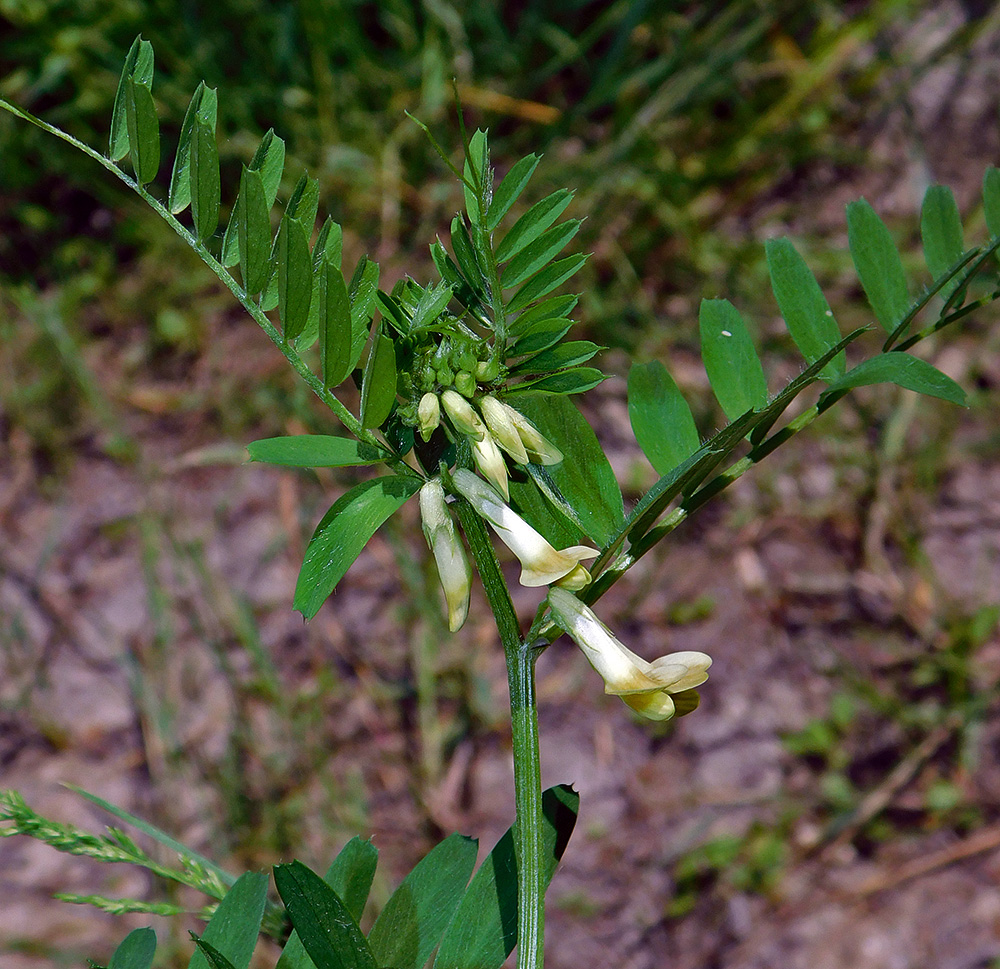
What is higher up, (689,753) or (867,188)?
(867,188)

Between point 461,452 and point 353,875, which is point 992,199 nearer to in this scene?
point 461,452

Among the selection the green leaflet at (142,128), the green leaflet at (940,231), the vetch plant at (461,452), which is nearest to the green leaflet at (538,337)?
the vetch plant at (461,452)

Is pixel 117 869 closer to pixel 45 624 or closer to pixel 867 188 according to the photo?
pixel 45 624

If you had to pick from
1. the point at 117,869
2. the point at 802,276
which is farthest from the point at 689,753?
the point at 802,276

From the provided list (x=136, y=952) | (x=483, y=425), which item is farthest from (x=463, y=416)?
(x=136, y=952)

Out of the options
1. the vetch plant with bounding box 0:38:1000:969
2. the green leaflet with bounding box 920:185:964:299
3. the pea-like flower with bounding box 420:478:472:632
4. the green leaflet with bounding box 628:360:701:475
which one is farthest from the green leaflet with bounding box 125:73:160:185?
the green leaflet with bounding box 920:185:964:299

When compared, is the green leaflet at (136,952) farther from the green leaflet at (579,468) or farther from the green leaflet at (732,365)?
the green leaflet at (732,365)

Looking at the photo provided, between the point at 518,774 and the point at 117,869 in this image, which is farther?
the point at 117,869

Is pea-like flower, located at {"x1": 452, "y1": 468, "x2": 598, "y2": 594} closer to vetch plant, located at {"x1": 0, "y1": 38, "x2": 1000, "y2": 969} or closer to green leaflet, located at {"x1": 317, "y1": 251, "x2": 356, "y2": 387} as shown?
vetch plant, located at {"x1": 0, "y1": 38, "x2": 1000, "y2": 969}
